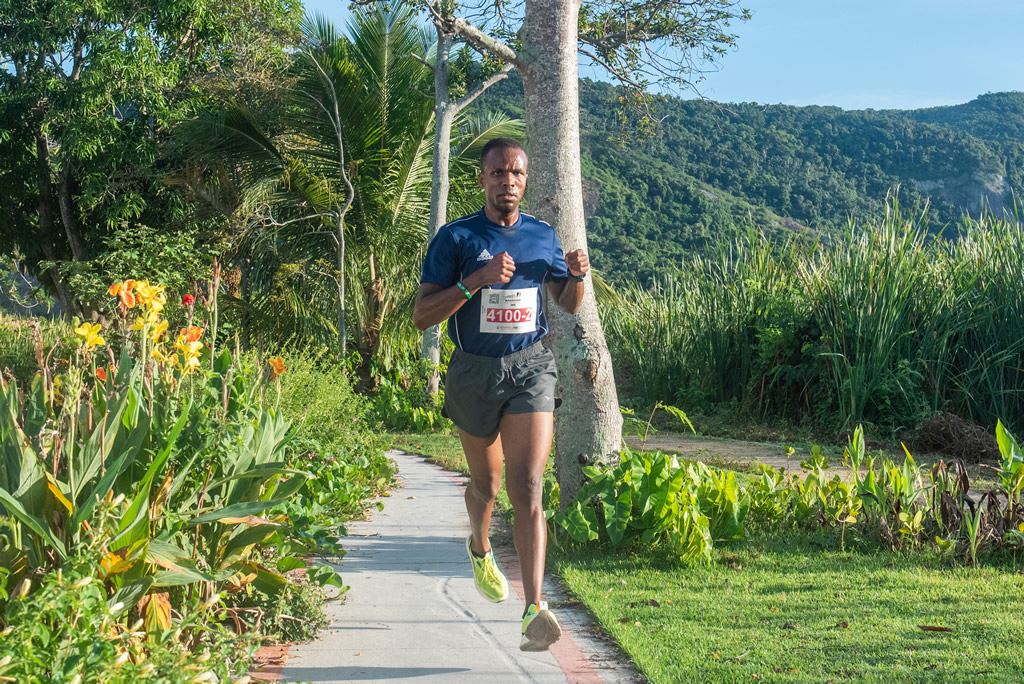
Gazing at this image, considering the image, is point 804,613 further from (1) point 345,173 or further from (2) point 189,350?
(1) point 345,173

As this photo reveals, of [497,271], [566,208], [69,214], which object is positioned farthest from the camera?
[69,214]

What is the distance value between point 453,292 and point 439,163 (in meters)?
11.8

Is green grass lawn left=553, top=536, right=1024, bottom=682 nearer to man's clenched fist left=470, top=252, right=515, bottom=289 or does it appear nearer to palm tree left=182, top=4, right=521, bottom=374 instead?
man's clenched fist left=470, top=252, right=515, bottom=289

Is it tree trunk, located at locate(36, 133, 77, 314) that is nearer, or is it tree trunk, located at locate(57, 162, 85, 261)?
tree trunk, located at locate(57, 162, 85, 261)

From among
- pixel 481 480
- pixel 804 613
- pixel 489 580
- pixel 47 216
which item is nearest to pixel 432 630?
pixel 489 580

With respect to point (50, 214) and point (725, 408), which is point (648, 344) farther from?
point (50, 214)

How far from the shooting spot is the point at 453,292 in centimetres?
445

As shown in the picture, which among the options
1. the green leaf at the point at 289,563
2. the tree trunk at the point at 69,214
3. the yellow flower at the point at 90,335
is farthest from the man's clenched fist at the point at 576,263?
the tree trunk at the point at 69,214

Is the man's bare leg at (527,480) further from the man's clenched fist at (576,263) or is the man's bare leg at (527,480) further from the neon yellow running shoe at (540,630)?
the man's clenched fist at (576,263)

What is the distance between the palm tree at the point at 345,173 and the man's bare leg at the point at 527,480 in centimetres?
1274

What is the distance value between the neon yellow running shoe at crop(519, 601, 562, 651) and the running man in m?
0.22

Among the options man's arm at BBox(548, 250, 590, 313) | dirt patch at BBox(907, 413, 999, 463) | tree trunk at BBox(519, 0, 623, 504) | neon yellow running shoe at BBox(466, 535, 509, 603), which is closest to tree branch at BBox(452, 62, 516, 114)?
dirt patch at BBox(907, 413, 999, 463)

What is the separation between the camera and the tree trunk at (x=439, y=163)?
1580 cm

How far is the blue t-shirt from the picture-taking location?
4.54 m
